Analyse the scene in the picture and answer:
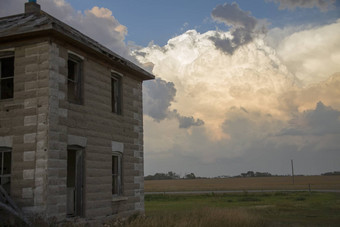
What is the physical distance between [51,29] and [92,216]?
19.6 ft

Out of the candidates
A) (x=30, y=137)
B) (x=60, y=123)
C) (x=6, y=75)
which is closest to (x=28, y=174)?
(x=30, y=137)

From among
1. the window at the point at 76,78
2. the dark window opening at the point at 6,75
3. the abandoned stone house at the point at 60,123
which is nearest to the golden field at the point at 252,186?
the abandoned stone house at the point at 60,123

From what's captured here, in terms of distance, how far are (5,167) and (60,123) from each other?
2546 mm

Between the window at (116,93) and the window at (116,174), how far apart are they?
173cm

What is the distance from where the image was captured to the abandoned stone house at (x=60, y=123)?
35.4 feet

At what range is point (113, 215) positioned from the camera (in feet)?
44.8

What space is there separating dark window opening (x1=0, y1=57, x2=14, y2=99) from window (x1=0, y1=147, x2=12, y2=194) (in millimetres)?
2178

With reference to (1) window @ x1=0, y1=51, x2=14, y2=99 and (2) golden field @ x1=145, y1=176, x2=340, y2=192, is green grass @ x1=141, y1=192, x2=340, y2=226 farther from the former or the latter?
(2) golden field @ x1=145, y1=176, x2=340, y2=192

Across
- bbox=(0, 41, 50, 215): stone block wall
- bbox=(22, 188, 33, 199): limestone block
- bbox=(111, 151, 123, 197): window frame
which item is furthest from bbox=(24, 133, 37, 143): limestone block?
bbox=(111, 151, 123, 197): window frame

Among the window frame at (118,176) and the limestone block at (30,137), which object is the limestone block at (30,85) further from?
the window frame at (118,176)

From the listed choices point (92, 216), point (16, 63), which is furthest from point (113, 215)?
point (16, 63)

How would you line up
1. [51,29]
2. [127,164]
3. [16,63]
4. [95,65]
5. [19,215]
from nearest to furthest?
[19,215] < [51,29] < [16,63] < [95,65] < [127,164]

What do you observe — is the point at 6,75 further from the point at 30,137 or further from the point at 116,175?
the point at 116,175

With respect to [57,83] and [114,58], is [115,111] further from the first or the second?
[57,83]
